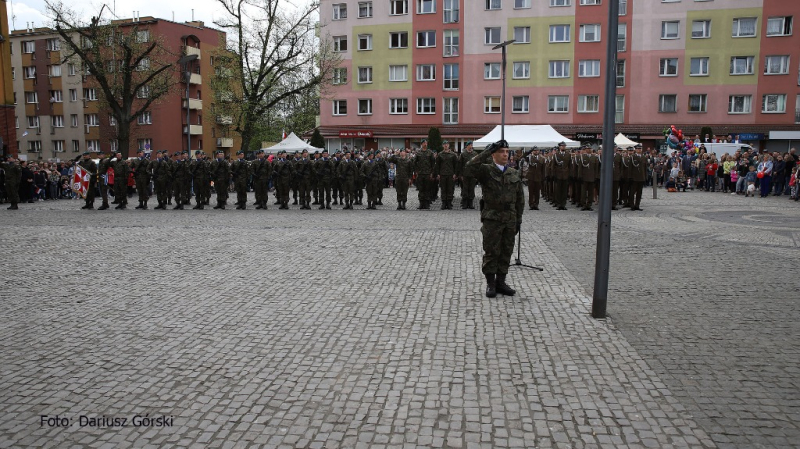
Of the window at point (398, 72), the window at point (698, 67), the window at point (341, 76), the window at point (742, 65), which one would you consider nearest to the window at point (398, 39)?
the window at point (398, 72)

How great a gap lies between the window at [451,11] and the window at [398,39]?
3833 mm

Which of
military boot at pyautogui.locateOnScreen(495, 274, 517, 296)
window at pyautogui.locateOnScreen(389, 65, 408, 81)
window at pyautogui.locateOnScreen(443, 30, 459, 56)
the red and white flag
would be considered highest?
window at pyautogui.locateOnScreen(443, 30, 459, 56)

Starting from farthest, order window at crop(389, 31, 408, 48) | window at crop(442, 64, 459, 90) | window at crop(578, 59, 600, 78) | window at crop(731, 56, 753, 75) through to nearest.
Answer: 1. window at crop(389, 31, 408, 48)
2. window at crop(442, 64, 459, 90)
3. window at crop(578, 59, 600, 78)
4. window at crop(731, 56, 753, 75)

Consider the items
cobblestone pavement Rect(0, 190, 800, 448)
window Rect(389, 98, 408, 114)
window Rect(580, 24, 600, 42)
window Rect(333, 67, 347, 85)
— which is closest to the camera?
cobblestone pavement Rect(0, 190, 800, 448)

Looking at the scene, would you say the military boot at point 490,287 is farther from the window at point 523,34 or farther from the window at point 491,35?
the window at point 491,35

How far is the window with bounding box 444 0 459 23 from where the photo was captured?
52.5 meters

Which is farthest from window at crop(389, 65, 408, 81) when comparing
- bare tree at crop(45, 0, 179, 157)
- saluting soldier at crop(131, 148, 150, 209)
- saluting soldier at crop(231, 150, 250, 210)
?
saluting soldier at crop(131, 148, 150, 209)

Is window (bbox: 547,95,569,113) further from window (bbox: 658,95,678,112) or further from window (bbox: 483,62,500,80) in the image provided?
window (bbox: 658,95,678,112)

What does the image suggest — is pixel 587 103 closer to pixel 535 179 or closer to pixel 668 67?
pixel 668 67

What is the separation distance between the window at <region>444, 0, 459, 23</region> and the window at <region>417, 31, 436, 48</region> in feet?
5.64

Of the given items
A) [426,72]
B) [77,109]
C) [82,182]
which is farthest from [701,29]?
[77,109]

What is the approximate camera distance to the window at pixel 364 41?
5456cm

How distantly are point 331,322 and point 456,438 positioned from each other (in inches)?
112

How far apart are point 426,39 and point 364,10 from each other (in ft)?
20.3
